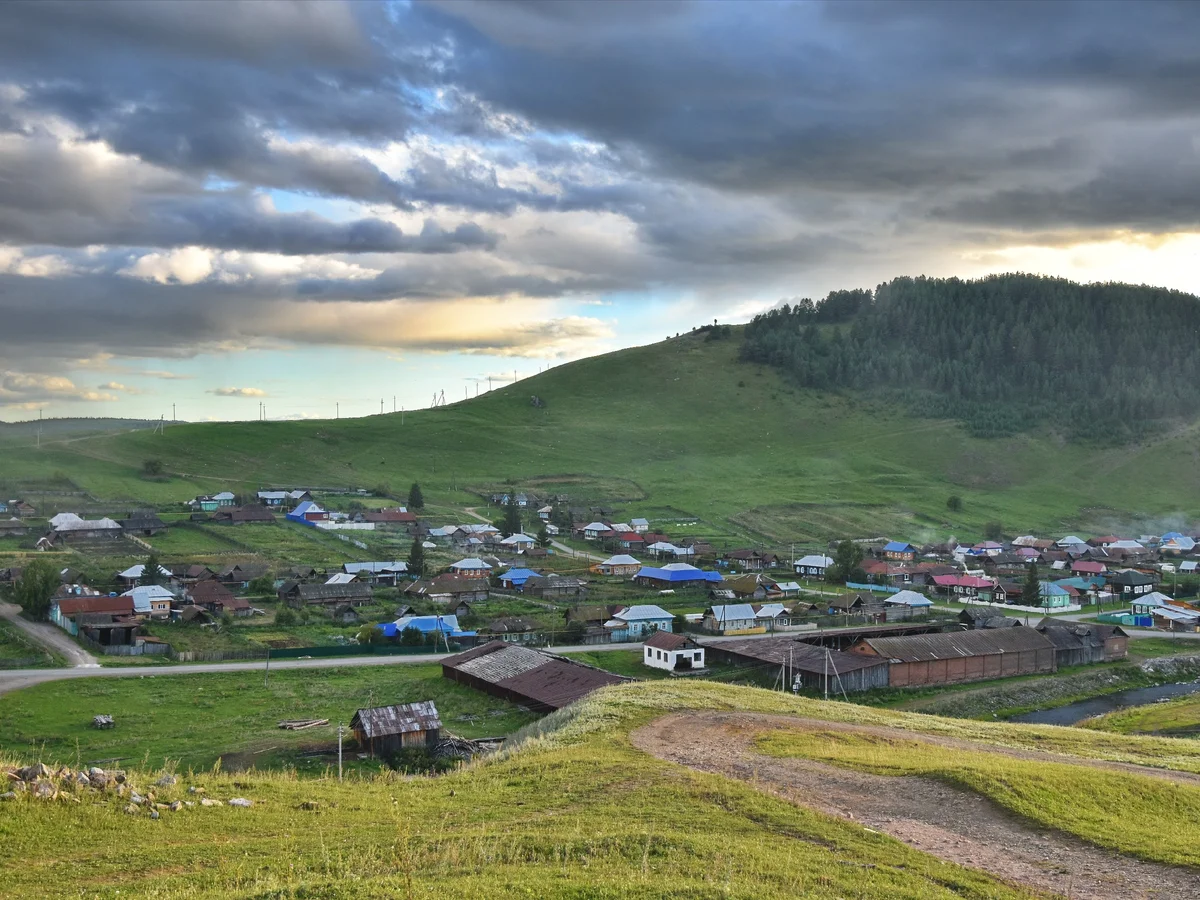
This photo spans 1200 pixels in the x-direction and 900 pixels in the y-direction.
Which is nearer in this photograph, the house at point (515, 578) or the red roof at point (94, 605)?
the red roof at point (94, 605)

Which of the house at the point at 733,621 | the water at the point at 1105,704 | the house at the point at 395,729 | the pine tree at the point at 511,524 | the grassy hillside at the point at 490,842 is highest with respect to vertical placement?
the grassy hillside at the point at 490,842

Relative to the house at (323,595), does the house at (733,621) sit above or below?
below

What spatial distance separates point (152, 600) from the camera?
2724 inches

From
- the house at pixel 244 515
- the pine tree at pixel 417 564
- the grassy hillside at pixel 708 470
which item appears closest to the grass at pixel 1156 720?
the pine tree at pixel 417 564

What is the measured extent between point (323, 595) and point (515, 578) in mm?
17062

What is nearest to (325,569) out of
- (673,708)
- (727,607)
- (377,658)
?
(377,658)

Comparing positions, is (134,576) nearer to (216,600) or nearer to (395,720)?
(216,600)

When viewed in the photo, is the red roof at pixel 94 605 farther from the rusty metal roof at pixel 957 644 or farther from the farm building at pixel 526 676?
the rusty metal roof at pixel 957 644

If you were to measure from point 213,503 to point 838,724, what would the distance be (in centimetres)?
10571

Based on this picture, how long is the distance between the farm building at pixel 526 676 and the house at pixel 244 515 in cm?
6768

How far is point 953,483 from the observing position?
174000mm

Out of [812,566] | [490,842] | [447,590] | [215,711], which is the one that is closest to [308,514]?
[447,590]

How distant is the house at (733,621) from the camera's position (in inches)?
2694

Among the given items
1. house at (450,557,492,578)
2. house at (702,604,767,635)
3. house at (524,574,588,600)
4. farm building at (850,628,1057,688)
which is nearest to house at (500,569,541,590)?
house at (524,574,588,600)
